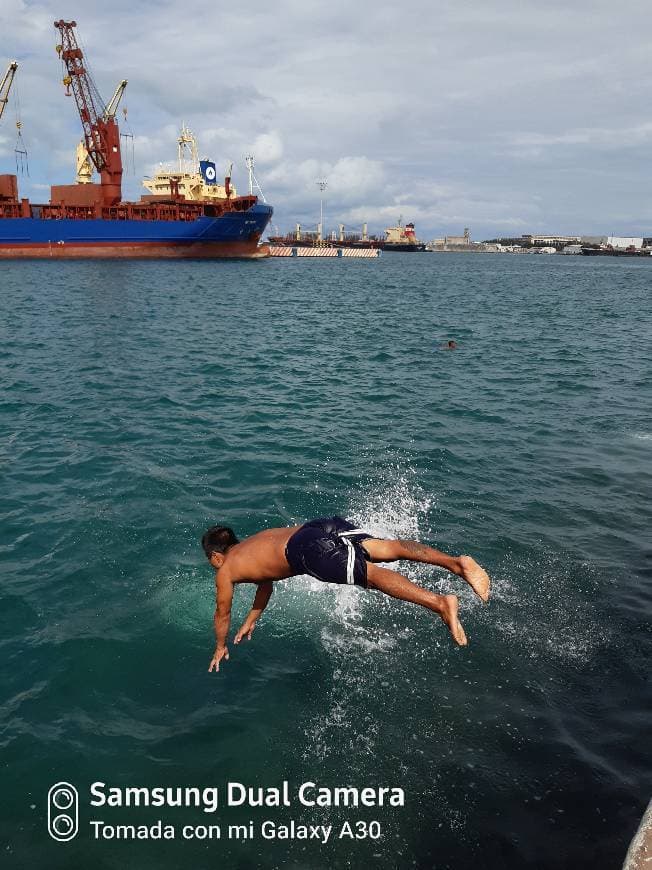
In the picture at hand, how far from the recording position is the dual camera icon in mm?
5473

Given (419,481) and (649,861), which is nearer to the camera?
(649,861)

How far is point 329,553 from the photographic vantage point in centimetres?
564

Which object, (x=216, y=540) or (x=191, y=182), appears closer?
(x=216, y=540)

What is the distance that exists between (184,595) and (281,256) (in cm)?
15177

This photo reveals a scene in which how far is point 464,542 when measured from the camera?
10.3 m

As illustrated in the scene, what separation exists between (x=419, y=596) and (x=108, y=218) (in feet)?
277

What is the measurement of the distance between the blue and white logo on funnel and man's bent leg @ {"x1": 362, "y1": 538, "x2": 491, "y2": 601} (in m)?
99.0

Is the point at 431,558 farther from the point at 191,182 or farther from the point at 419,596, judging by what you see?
the point at 191,182

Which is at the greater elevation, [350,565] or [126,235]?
[126,235]

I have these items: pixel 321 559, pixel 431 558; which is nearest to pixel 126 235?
pixel 321 559

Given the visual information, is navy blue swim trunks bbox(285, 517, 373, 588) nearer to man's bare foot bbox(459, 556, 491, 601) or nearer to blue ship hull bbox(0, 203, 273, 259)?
man's bare foot bbox(459, 556, 491, 601)

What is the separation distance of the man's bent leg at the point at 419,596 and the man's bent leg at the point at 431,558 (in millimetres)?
211

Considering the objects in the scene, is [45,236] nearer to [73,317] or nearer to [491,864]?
[73,317]

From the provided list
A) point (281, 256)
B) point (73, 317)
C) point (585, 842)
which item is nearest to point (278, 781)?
point (585, 842)
